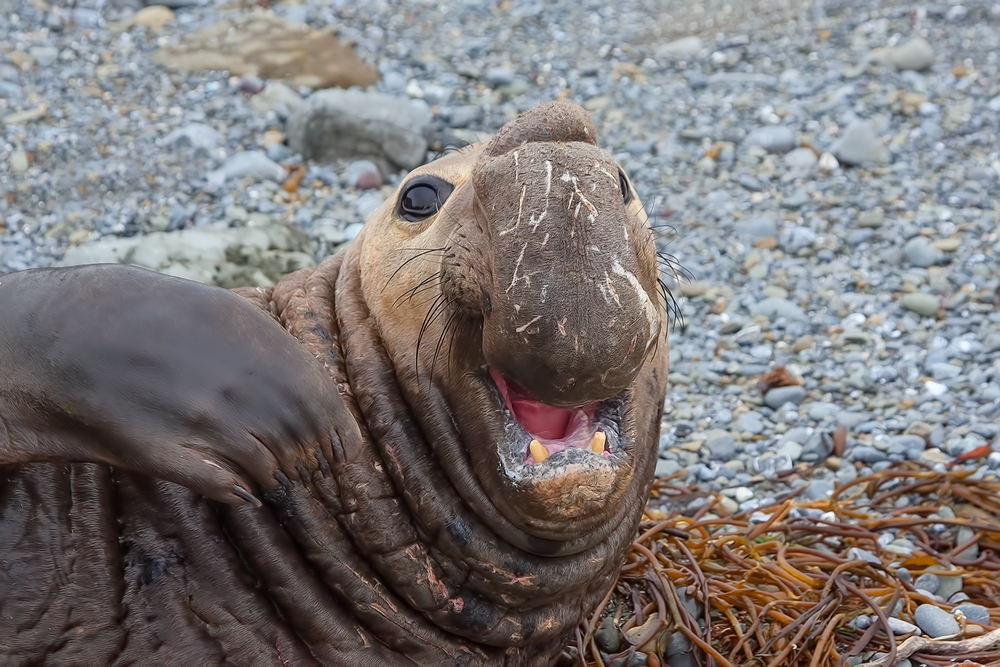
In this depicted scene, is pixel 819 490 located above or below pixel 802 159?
above

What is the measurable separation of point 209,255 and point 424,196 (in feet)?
13.7

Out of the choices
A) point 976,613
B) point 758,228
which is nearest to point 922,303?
point 758,228

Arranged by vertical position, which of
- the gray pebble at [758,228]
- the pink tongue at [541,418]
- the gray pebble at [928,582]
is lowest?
the gray pebble at [758,228]

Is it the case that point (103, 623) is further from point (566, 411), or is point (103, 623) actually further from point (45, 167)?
point (45, 167)

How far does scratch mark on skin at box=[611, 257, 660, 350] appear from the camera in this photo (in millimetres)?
3004

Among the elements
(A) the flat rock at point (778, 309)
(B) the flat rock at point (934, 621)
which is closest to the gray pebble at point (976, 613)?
(B) the flat rock at point (934, 621)

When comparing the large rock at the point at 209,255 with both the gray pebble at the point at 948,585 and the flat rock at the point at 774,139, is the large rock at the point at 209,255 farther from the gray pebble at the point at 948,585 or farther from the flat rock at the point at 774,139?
the gray pebble at the point at 948,585

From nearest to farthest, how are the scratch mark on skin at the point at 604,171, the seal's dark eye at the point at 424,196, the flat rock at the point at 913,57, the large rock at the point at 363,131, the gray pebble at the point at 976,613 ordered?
1. the scratch mark on skin at the point at 604,171
2. the seal's dark eye at the point at 424,196
3. the gray pebble at the point at 976,613
4. the large rock at the point at 363,131
5. the flat rock at the point at 913,57

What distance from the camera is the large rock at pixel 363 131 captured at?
964 cm

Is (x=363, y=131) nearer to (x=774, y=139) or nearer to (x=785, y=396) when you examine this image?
(x=774, y=139)

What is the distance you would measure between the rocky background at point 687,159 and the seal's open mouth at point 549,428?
7.14 feet

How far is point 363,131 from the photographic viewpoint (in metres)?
9.67

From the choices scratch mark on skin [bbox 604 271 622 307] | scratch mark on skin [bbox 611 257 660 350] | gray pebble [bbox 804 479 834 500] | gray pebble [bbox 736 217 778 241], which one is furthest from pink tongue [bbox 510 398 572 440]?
gray pebble [bbox 736 217 778 241]

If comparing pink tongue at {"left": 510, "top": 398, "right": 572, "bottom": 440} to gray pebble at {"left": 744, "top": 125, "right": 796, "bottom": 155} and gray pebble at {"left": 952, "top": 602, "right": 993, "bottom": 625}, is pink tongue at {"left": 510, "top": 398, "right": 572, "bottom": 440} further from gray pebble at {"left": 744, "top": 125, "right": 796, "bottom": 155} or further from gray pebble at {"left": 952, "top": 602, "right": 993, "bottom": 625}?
gray pebble at {"left": 744, "top": 125, "right": 796, "bottom": 155}
